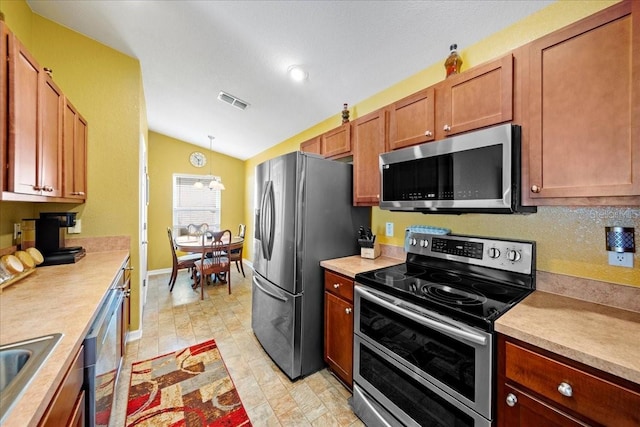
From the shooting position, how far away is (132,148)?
2504 millimetres

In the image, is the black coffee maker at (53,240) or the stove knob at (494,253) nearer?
the stove knob at (494,253)

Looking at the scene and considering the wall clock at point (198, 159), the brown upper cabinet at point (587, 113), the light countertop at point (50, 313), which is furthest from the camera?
the wall clock at point (198, 159)

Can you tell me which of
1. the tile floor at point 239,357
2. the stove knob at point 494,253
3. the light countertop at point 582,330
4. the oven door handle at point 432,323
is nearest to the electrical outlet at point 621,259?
the light countertop at point 582,330

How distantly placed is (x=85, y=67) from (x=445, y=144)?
10.5 ft

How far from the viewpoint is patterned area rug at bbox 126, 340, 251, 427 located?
5.21ft

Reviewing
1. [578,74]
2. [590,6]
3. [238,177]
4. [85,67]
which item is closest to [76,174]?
[85,67]

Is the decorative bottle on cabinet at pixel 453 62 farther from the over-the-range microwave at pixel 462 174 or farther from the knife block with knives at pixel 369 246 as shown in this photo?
the knife block with knives at pixel 369 246

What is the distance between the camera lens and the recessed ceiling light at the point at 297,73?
2193 millimetres

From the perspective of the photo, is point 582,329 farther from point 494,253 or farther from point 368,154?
point 368,154

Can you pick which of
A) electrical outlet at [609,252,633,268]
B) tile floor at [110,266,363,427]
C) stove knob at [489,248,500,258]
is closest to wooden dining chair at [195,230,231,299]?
tile floor at [110,266,363,427]

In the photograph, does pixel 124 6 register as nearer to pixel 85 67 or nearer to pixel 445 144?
pixel 85 67

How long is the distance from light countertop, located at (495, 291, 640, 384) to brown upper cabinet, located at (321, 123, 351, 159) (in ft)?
5.66

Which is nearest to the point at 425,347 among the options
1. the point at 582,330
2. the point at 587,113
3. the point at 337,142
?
the point at 582,330

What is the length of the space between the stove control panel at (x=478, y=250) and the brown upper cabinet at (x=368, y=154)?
0.47m
